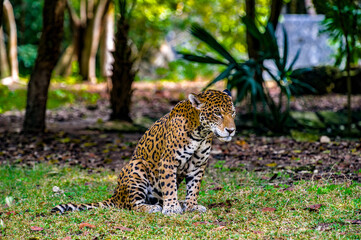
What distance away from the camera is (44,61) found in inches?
420

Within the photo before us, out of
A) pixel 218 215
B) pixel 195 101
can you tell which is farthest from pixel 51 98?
pixel 218 215

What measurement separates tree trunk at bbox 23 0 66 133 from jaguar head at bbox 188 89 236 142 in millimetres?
6083

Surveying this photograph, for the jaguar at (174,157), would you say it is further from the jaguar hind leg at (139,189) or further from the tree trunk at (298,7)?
the tree trunk at (298,7)

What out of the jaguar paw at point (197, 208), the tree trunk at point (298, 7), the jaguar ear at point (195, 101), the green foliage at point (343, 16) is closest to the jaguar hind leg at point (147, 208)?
the jaguar paw at point (197, 208)

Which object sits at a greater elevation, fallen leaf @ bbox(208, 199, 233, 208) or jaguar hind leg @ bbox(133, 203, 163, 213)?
jaguar hind leg @ bbox(133, 203, 163, 213)

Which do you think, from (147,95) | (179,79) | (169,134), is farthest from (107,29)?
(169,134)

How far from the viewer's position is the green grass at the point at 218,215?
15.6 ft

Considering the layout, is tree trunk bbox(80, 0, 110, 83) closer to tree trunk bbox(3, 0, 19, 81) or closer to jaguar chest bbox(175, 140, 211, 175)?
tree trunk bbox(3, 0, 19, 81)

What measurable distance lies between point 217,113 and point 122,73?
727 cm

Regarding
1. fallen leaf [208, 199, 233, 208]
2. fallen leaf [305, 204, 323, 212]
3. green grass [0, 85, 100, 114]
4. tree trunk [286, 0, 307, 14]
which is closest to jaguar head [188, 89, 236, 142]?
fallen leaf [208, 199, 233, 208]

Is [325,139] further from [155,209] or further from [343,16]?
[155,209]

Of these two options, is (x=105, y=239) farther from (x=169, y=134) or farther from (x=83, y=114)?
(x=83, y=114)

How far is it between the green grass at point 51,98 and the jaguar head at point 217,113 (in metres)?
10.8

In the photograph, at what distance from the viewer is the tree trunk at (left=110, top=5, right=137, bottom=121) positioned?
478 inches
